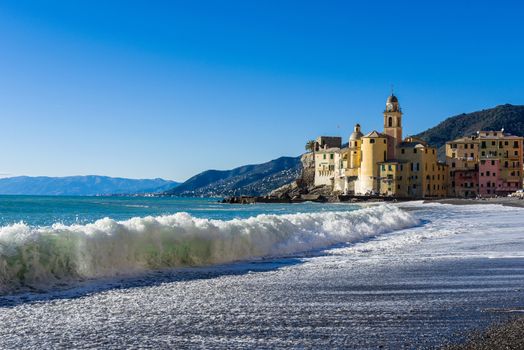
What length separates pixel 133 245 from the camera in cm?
1254

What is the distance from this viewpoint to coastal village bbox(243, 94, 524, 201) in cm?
9669

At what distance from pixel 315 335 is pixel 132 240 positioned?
7183mm

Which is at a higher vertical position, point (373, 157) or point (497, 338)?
point (373, 157)

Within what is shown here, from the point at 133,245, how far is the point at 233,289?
3.85 m

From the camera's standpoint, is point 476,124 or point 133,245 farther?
point 476,124

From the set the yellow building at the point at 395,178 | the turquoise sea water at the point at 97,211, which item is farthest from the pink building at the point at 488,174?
the turquoise sea water at the point at 97,211

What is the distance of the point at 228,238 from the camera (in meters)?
15.0

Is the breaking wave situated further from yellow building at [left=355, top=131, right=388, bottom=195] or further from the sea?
yellow building at [left=355, top=131, right=388, bottom=195]

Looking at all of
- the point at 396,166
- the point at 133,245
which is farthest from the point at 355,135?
the point at 133,245

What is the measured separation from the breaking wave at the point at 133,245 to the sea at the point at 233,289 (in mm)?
28

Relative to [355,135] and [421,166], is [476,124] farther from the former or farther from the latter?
[421,166]

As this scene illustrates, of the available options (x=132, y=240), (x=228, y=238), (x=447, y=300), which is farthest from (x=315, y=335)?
(x=228, y=238)

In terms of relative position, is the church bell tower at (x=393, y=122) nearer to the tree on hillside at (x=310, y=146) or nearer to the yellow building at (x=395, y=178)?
the yellow building at (x=395, y=178)

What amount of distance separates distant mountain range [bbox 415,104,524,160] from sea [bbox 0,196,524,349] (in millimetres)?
154756
